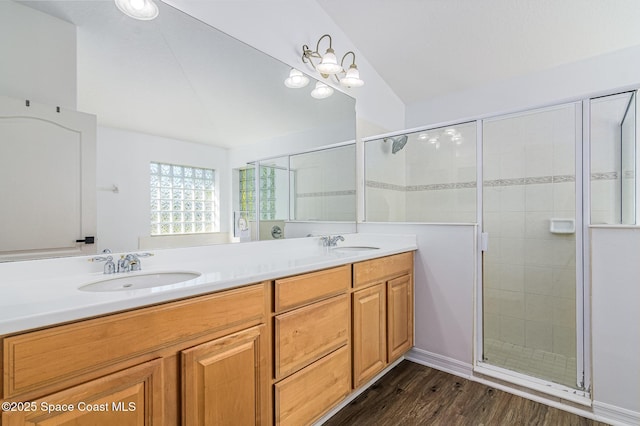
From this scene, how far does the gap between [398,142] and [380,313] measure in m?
1.57

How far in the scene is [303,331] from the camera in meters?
1.47

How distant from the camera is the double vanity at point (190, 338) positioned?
780mm

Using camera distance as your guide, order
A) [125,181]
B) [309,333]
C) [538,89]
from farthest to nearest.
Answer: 1. [538,89]
2. [309,333]
3. [125,181]

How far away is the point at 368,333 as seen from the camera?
191cm

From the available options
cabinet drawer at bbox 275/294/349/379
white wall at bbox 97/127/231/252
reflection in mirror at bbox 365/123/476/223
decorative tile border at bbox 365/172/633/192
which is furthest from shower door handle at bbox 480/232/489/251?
white wall at bbox 97/127/231/252

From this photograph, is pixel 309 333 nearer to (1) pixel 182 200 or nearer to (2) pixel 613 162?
(1) pixel 182 200

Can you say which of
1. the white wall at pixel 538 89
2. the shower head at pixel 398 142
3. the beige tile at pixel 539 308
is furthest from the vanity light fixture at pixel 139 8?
the beige tile at pixel 539 308

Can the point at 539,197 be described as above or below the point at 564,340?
above

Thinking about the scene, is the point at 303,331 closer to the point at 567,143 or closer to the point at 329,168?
the point at 329,168

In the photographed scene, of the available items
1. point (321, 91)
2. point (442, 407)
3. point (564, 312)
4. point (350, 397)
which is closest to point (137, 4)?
point (321, 91)

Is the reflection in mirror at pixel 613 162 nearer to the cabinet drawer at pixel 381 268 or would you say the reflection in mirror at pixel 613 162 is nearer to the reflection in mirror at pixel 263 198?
the cabinet drawer at pixel 381 268

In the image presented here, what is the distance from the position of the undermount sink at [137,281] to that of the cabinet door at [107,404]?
1.37 feet

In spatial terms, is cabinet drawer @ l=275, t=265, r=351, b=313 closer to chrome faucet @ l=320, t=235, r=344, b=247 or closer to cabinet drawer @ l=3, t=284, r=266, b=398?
cabinet drawer @ l=3, t=284, r=266, b=398

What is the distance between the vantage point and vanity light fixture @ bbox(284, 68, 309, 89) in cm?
223
